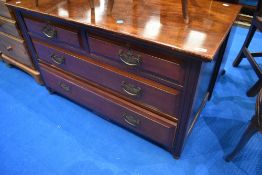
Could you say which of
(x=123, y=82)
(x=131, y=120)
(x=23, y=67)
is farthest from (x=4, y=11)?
(x=131, y=120)

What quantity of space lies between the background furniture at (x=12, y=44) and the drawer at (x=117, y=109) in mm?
218

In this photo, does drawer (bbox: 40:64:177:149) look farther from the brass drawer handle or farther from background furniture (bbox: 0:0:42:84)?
background furniture (bbox: 0:0:42:84)

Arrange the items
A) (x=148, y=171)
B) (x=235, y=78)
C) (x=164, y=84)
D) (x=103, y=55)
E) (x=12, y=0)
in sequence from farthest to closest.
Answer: (x=235, y=78) < (x=12, y=0) < (x=148, y=171) < (x=103, y=55) < (x=164, y=84)

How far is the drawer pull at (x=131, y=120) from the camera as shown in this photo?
1.14 meters

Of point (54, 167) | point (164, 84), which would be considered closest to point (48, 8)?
point (164, 84)

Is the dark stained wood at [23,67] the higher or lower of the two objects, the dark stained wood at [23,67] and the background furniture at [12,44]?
the lower

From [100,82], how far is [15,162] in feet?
2.17

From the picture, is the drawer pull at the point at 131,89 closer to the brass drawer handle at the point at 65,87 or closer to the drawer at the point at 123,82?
the drawer at the point at 123,82

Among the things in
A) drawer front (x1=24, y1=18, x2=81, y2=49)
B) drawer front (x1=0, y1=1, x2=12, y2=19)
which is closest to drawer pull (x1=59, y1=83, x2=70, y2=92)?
drawer front (x1=24, y1=18, x2=81, y2=49)

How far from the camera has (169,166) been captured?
115 cm

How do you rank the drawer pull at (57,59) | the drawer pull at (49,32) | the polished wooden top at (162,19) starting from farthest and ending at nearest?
1. the drawer pull at (57,59)
2. the drawer pull at (49,32)
3. the polished wooden top at (162,19)

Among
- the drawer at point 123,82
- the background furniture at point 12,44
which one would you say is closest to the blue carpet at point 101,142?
the background furniture at point 12,44

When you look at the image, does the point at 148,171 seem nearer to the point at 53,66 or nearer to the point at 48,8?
the point at 53,66

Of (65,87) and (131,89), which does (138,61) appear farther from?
(65,87)
